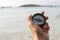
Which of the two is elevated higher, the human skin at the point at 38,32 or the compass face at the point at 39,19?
the compass face at the point at 39,19

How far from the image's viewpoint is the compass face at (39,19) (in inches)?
98.0

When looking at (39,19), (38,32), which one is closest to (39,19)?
(39,19)

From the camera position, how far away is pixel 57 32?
6.62 m

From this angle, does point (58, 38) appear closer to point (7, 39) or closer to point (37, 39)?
point (7, 39)

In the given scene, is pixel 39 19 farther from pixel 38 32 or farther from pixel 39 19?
pixel 38 32

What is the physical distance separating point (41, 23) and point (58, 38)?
135 inches

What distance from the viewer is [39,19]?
2.53m

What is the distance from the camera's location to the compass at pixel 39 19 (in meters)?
2.49

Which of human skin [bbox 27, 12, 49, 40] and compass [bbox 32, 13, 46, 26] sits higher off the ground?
compass [bbox 32, 13, 46, 26]

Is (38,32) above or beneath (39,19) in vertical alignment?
beneath

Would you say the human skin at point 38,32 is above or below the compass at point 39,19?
below

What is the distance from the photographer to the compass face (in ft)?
8.17

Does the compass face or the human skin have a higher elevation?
the compass face

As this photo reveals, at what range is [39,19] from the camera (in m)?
2.53
